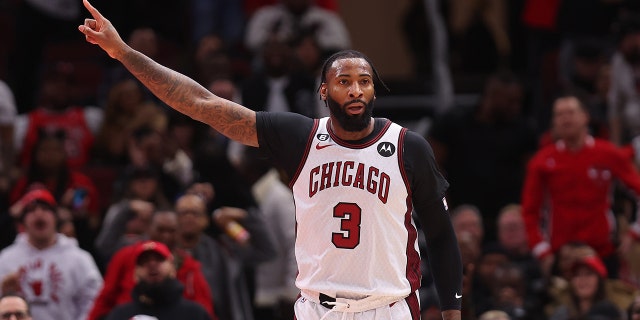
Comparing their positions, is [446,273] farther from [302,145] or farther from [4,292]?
[4,292]

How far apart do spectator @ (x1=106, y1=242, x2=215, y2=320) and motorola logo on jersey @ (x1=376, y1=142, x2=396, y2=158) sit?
11.7 ft

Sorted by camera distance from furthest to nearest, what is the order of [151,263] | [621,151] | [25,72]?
[25,72], [621,151], [151,263]

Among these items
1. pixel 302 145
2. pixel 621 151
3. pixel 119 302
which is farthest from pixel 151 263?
pixel 621 151

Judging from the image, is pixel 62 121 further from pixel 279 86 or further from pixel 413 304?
pixel 413 304

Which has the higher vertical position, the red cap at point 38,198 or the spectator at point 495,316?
the red cap at point 38,198

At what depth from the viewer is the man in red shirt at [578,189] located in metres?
11.5

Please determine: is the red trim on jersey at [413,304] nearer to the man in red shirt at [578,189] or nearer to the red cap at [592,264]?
the red cap at [592,264]

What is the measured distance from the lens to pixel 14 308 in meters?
9.07

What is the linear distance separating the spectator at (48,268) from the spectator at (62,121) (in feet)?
8.38

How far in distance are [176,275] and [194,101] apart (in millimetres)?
4001

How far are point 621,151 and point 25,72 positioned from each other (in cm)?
693

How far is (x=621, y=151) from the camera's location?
38.5 feet

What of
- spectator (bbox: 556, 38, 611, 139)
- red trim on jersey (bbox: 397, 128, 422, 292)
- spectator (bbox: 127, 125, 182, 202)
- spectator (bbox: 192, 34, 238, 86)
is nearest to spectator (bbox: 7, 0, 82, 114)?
spectator (bbox: 192, 34, 238, 86)

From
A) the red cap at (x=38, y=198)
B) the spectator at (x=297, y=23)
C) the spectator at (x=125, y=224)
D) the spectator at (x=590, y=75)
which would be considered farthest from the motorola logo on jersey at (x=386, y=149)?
the spectator at (x=297, y=23)
